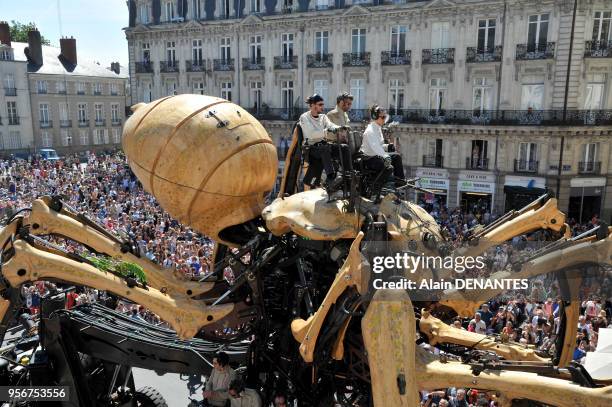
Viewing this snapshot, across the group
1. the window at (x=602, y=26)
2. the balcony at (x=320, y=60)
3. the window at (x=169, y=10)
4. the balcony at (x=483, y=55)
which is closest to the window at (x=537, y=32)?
the balcony at (x=483, y=55)

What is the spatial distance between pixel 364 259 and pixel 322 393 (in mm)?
2533

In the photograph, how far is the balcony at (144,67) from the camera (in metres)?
42.9

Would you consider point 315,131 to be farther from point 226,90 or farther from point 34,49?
point 34,49

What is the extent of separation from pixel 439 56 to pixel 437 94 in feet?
6.93

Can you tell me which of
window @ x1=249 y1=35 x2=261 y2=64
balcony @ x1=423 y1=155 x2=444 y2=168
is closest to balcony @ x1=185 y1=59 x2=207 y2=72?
window @ x1=249 y1=35 x2=261 y2=64

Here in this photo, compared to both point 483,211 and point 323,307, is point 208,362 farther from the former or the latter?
point 483,211

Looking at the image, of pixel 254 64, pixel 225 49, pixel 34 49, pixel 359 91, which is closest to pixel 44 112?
pixel 34 49

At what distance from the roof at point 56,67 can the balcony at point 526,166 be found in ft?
149

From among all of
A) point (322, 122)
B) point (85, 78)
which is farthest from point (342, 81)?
point (85, 78)

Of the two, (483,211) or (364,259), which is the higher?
(364,259)

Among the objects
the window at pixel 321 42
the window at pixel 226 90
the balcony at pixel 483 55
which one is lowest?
the window at pixel 226 90

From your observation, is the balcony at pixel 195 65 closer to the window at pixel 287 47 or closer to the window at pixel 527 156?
the window at pixel 287 47

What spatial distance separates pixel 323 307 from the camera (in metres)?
6.83

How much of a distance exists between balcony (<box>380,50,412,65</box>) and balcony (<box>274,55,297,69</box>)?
617 cm
